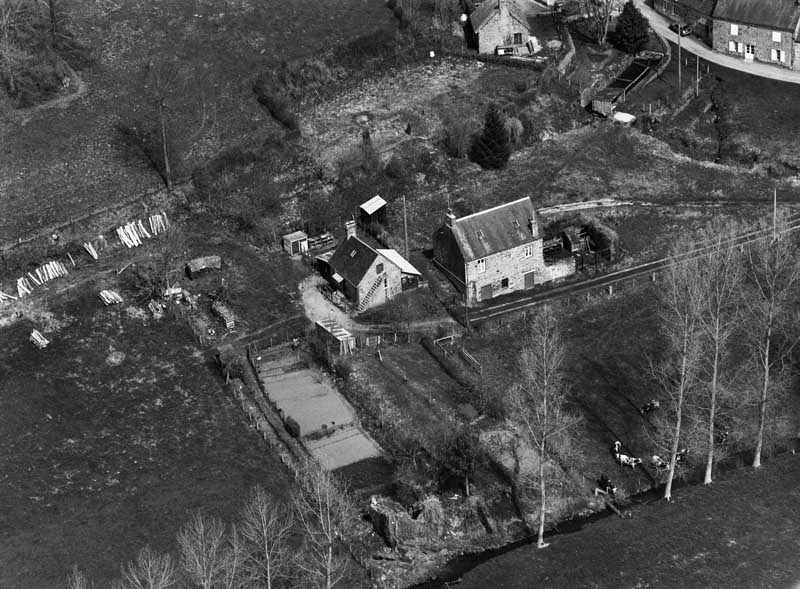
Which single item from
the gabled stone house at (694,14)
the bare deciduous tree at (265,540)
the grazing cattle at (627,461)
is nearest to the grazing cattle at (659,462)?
the grazing cattle at (627,461)

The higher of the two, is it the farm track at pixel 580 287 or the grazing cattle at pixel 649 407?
the farm track at pixel 580 287

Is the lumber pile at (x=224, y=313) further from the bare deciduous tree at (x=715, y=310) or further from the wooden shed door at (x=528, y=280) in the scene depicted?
the bare deciduous tree at (x=715, y=310)

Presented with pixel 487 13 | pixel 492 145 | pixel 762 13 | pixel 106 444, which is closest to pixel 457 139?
pixel 492 145

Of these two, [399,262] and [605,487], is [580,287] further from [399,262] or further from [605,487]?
[605,487]

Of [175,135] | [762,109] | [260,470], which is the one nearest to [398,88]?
[175,135]

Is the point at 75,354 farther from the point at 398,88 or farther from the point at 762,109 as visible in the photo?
the point at 762,109

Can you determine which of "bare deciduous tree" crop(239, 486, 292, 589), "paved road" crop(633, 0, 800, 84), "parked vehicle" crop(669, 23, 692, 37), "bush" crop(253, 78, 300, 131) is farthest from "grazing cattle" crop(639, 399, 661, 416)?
"parked vehicle" crop(669, 23, 692, 37)
